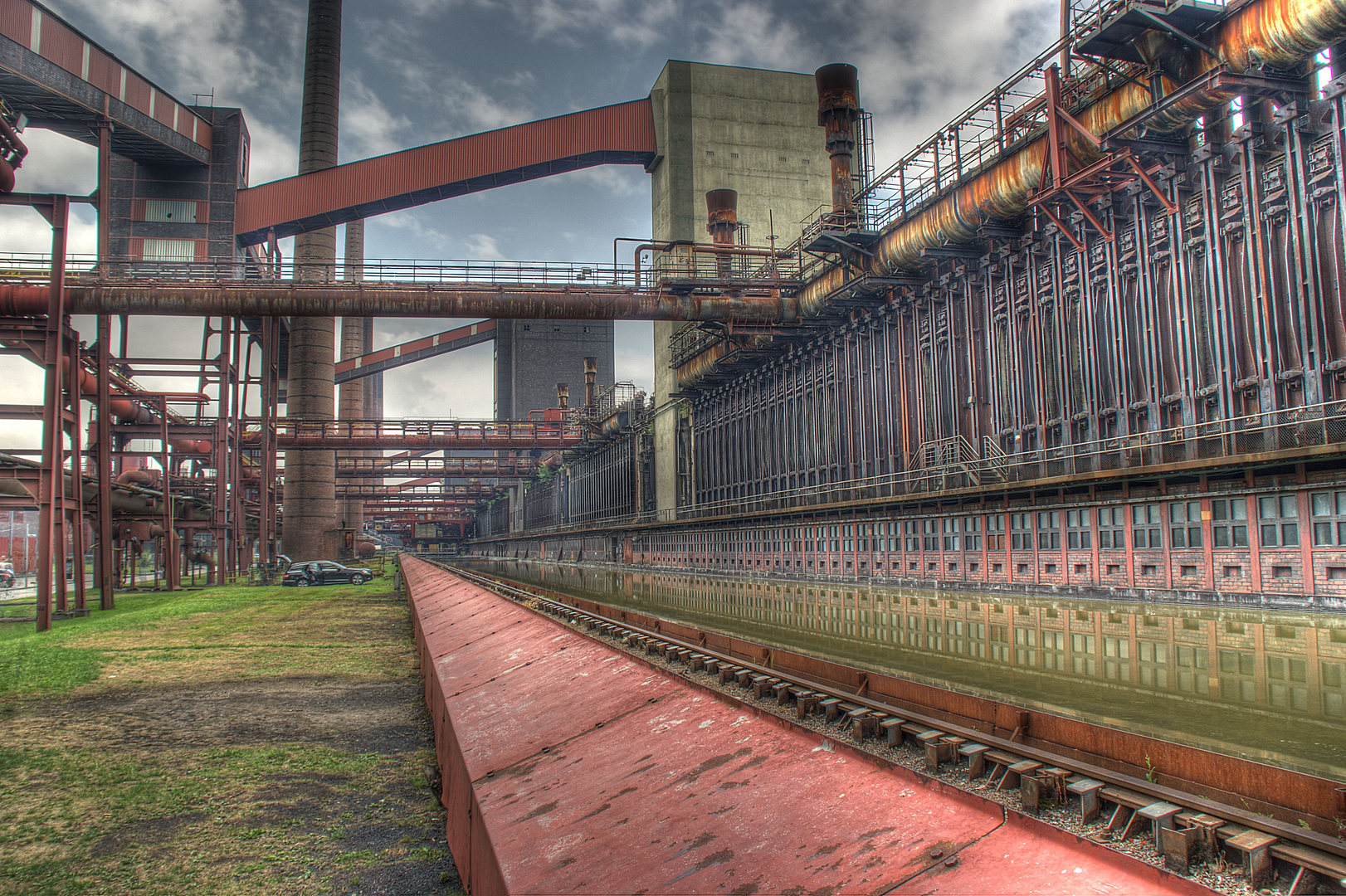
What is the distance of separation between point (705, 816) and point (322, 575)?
36602 mm

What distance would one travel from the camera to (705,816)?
10.8ft

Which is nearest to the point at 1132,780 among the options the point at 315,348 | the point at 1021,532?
the point at 1021,532

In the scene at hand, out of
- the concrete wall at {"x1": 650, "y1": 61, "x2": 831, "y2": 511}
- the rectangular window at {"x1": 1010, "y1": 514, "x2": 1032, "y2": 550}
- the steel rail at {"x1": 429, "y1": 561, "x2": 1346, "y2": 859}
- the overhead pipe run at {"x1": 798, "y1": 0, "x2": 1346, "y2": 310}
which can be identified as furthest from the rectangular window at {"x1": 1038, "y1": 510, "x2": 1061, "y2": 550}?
the concrete wall at {"x1": 650, "y1": 61, "x2": 831, "y2": 511}

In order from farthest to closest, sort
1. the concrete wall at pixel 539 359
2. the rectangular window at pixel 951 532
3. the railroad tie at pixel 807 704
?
the concrete wall at pixel 539 359 → the rectangular window at pixel 951 532 → the railroad tie at pixel 807 704

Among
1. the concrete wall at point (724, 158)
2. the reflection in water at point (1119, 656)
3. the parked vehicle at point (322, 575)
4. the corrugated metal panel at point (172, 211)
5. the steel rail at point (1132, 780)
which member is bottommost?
the parked vehicle at point (322, 575)

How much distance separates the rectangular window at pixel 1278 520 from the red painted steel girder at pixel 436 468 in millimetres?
51509

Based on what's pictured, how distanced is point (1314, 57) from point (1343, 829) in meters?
16.1

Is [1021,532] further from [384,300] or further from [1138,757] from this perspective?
[384,300]

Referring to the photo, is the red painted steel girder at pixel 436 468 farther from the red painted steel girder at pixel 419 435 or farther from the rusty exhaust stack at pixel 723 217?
the rusty exhaust stack at pixel 723 217

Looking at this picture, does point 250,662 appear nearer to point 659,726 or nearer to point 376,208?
point 659,726

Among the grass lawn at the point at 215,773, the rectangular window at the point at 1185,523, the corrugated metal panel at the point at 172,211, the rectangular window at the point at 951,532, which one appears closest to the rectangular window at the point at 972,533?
the rectangular window at the point at 951,532

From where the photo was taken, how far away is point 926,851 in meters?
2.65

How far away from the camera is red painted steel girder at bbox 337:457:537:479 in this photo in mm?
60156

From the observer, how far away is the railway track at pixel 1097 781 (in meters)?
2.34
